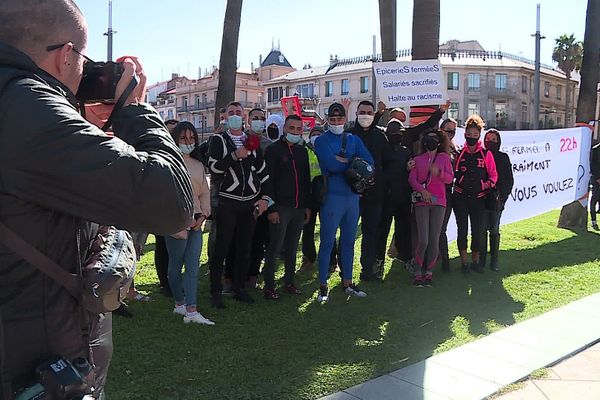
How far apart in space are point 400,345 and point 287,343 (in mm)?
1001

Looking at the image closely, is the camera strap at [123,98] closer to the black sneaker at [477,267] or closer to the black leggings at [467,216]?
the black leggings at [467,216]

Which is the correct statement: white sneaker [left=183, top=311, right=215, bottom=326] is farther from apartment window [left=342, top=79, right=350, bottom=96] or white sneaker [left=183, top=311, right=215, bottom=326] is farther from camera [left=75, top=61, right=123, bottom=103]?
apartment window [left=342, top=79, right=350, bottom=96]

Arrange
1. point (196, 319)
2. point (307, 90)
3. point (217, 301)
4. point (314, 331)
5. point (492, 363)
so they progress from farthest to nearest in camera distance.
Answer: point (307, 90) < point (217, 301) < point (196, 319) < point (314, 331) < point (492, 363)

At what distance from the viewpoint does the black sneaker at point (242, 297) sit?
623 centimetres

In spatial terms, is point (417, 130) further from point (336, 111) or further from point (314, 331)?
point (314, 331)

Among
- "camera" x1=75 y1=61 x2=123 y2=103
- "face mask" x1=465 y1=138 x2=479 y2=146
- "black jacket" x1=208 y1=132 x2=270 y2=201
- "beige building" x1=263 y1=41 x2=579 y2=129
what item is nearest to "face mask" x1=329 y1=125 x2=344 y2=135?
"black jacket" x1=208 y1=132 x2=270 y2=201

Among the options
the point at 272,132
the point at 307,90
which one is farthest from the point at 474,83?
the point at 272,132

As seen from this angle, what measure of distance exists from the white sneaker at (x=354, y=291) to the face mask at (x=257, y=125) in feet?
7.60

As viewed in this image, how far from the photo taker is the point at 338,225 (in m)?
6.60

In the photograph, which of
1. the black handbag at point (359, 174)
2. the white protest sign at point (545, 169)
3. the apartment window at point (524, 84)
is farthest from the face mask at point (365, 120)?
the apartment window at point (524, 84)

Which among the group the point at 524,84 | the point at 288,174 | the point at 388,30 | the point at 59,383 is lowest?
the point at 59,383

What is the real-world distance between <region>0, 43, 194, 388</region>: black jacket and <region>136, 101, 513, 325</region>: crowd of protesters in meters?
3.84

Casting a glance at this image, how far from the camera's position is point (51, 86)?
159cm

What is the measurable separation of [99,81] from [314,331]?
398 cm
